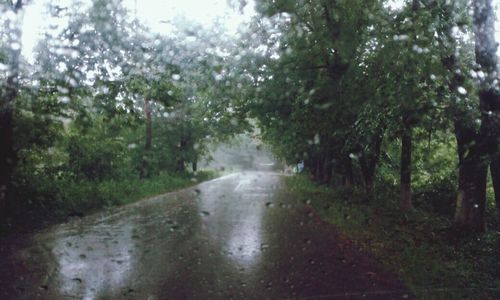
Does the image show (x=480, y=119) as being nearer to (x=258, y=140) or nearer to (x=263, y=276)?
(x=263, y=276)

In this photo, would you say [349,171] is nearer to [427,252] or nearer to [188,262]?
[427,252]

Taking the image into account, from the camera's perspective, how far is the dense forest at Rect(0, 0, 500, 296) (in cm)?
655

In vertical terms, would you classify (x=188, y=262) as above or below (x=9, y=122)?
below

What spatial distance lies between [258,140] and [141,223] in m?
7.49

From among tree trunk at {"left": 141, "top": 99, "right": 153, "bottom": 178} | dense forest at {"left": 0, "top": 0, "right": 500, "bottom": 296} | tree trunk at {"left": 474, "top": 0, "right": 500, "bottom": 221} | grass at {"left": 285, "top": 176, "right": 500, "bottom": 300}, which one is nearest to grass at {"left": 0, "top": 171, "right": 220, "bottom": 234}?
dense forest at {"left": 0, "top": 0, "right": 500, "bottom": 296}

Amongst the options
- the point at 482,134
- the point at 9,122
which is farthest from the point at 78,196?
the point at 482,134

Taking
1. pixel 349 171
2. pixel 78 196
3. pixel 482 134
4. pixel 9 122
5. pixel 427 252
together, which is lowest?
pixel 427 252

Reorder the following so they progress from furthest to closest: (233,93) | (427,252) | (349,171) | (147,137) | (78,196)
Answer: (349,171) → (233,93) → (78,196) → (147,137) → (427,252)

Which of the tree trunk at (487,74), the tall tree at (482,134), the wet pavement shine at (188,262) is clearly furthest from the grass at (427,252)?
the tree trunk at (487,74)

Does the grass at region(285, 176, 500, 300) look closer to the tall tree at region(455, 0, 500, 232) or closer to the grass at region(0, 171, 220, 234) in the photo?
the tall tree at region(455, 0, 500, 232)

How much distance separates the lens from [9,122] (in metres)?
7.70

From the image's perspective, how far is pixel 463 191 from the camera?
7254 millimetres

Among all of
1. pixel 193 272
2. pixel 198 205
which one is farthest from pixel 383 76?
pixel 198 205

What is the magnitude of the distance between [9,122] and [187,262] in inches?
186
